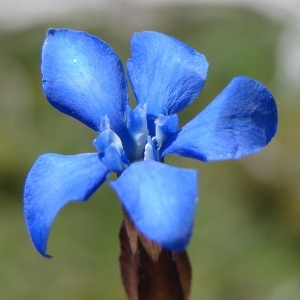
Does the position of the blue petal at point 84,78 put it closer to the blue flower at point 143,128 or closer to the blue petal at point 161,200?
the blue flower at point 143,128

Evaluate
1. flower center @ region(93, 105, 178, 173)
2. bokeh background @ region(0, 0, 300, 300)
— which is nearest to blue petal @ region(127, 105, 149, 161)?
flower center @ region(93, 105, 178, 173)

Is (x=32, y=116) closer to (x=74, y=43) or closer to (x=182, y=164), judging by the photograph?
(x=182, y=164)

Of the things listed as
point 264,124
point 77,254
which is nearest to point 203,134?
point 264,124

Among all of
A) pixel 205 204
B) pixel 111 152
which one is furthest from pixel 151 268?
pixel 205 204

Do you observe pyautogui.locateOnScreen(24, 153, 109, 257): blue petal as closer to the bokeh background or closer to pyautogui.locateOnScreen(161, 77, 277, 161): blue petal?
pyautogui.locateOnScreen(161, 77, 277, 161): blue petal

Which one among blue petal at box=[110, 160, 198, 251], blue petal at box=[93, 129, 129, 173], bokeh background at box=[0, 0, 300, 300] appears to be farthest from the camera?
bokeh background at box=[0, 0, 300, 300]

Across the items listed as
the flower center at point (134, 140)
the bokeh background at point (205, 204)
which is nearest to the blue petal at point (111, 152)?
the flower center at point (134, 140)
